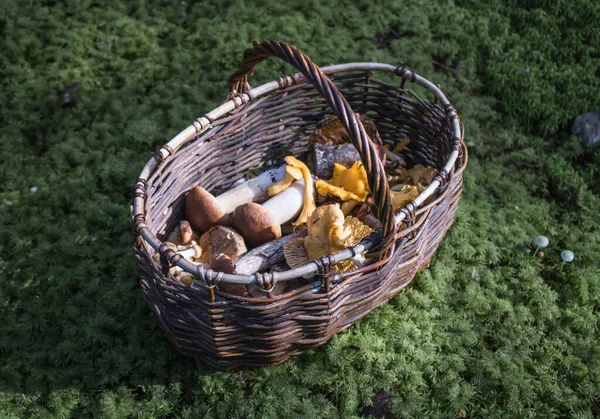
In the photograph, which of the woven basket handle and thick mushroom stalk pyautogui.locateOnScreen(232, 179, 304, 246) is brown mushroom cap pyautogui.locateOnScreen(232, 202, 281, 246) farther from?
the woven basket handle

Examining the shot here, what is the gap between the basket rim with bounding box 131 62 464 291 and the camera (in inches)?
107

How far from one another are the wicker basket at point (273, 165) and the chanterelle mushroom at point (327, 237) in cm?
17

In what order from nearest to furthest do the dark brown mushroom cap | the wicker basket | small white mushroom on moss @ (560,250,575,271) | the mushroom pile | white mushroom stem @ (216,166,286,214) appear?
the wicker basket → the dark brown mushroom cap → the mushroom pile → white mushroom stem @ (216,166,286,214) → small white mushroom on moss @ (560,250,575,271)

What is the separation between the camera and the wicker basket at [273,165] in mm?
2822

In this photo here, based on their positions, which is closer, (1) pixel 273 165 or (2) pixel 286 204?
(2) pixel 286 204

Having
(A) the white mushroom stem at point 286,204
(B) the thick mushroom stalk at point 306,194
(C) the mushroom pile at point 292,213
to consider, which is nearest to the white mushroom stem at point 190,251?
(C) the mushroom pile at point 292,213

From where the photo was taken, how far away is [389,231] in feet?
9.26

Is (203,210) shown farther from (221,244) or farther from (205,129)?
(205,129)

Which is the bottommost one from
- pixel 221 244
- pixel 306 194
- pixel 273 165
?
pixel 273 165

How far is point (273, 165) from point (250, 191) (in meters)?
0.50

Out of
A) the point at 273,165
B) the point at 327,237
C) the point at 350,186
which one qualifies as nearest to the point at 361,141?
the point at 327,237

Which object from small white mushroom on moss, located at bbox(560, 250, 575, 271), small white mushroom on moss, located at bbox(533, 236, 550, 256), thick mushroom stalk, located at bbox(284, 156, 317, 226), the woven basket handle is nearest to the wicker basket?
the woven basket handle

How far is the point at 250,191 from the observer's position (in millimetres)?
3863

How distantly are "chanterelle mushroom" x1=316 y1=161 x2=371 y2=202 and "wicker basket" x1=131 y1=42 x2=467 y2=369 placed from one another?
49cm
